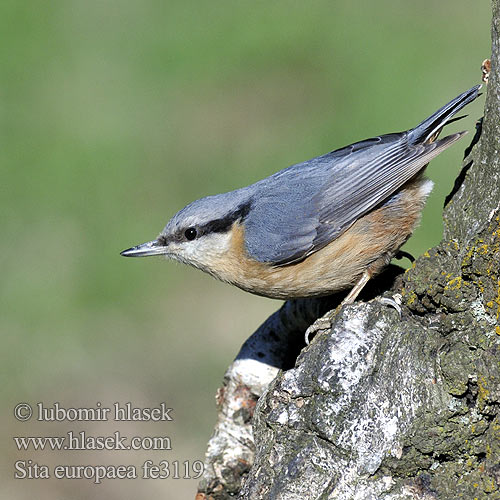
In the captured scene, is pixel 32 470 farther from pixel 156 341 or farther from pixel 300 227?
pixel 300 227

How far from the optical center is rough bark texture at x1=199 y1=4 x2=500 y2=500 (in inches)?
102

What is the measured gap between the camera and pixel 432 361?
8.80 ft

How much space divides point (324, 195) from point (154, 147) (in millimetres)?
3681

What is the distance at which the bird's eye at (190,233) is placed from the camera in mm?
3930

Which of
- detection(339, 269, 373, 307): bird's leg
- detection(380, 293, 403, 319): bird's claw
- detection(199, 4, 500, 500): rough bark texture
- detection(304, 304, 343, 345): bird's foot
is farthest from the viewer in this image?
detection(339, 269, 373, 307): bird's leg

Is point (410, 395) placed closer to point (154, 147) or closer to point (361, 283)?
point (361, 283)

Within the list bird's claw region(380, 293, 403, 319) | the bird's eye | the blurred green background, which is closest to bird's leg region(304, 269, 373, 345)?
bird's claw region(380, 293, 403, 319)

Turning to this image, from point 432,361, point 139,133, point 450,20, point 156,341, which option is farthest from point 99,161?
point 432,361

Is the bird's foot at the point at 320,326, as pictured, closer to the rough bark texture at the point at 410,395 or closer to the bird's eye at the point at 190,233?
the rough bark texture at the point at 410,395

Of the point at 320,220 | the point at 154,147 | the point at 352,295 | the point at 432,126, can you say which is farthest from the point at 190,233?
the point at 154,147

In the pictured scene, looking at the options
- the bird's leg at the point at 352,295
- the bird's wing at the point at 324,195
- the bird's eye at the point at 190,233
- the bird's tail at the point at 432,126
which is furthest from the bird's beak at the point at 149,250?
the bird's tail at the point at 432,126

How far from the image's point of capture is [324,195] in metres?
3.82

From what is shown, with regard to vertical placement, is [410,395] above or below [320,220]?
below

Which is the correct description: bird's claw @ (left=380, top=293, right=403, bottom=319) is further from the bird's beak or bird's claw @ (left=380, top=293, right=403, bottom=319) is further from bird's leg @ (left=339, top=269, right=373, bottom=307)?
the bird's beak
